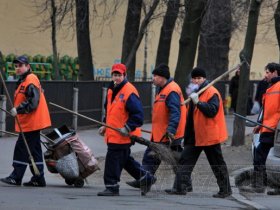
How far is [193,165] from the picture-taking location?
1048 centimetres

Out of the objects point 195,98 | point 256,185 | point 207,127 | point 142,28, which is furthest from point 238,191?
point 142,28

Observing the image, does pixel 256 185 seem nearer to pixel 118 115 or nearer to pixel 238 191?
pixel 238 191

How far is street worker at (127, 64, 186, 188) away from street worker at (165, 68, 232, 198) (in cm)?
22

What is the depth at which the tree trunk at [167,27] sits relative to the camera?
21.2 meters

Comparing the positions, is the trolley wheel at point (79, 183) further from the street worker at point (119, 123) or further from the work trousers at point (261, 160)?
the work trousers at point (261, 160)

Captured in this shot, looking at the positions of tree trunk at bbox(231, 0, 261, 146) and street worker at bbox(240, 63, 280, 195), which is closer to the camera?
street worker at bbox(240, 63, 280, 195)

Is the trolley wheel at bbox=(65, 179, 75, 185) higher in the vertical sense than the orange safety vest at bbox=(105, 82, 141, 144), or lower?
lower

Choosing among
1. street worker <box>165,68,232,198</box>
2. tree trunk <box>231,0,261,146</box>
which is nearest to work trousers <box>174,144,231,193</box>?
street worker <box>165,68,232,198</box>

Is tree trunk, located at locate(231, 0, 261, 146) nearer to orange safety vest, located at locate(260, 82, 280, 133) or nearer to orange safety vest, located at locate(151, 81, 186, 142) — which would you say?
orange safety vest, located at locate(260, 82, 280, 133)

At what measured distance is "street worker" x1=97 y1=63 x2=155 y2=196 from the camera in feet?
33.6

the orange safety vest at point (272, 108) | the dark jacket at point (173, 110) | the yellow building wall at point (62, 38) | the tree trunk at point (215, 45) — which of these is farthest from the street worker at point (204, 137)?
the yellow building wall at point (62, 38)

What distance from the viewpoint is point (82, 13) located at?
80.0 feet

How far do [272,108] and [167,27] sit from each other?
15808mm

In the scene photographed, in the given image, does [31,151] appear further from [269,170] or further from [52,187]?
[269,170]
